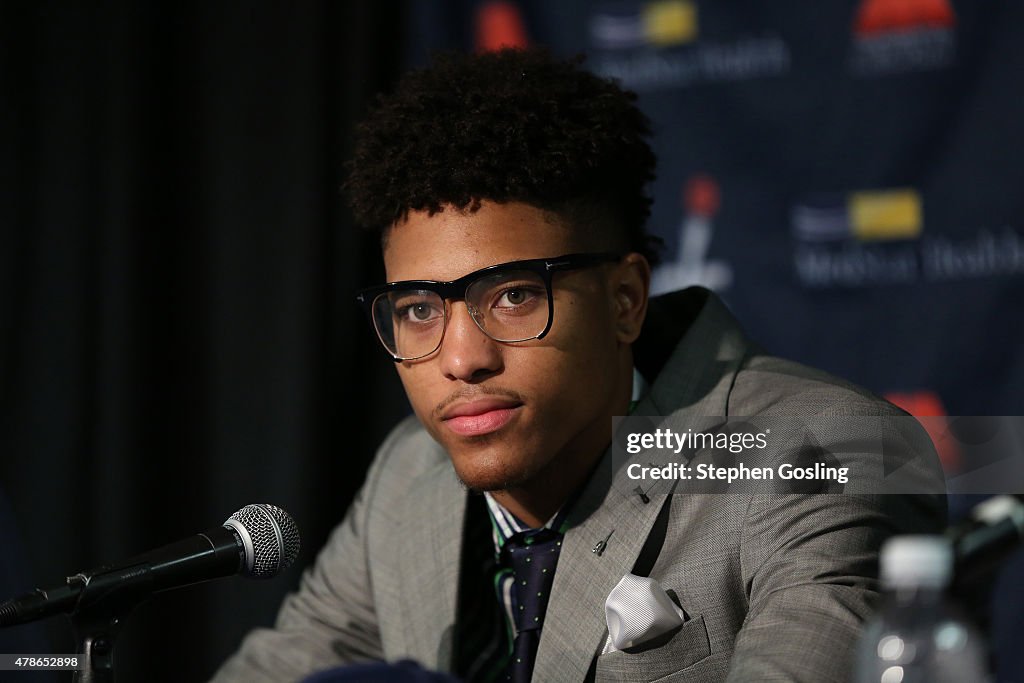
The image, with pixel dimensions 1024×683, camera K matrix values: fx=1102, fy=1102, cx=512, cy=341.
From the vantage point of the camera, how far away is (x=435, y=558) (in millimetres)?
2303

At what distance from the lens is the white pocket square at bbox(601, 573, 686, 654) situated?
1821 millimetres

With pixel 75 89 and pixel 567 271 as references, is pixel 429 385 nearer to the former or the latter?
pixel 567 271

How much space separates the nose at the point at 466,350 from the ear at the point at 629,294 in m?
0.32

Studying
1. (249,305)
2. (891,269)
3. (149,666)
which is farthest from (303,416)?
(891,269)

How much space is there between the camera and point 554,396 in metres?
1.95

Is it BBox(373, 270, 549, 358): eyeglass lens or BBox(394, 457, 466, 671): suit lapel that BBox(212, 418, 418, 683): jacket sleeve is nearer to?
BBox(394, 457, 466, 671): suit lapel

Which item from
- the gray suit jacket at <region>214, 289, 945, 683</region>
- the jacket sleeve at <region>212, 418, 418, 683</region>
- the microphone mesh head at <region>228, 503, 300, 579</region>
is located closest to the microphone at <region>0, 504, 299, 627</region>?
the microphone mesh head at <region>228, 503, 300, 579</region>

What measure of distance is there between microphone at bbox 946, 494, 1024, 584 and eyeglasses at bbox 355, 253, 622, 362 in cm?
97

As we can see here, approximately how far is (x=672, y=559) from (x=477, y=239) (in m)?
0.66

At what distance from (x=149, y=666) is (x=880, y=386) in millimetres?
2420

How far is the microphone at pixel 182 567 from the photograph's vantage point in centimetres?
140

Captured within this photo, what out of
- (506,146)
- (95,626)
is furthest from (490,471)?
(95,626)

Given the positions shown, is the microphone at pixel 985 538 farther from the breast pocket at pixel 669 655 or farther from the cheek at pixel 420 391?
the cheek at pixel 420 391

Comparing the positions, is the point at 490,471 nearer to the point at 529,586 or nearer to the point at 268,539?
the point at 529,586
